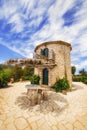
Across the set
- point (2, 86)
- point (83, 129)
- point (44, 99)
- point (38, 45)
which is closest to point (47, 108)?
point (44, 99)

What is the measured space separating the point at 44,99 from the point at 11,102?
3203 mm

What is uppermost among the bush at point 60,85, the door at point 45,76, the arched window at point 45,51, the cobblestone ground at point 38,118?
the arched window at point 45,51

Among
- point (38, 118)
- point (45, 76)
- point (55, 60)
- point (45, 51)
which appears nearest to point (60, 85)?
point (45, 76)

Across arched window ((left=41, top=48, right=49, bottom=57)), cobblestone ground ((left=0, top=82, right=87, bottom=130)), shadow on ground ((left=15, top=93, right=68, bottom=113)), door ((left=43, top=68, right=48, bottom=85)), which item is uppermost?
arched window ((left=41, top=48, right=49, bottom=57))

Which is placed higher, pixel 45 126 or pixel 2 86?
pixel 2 86

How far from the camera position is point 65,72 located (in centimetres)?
1781

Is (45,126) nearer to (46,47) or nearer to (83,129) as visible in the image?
(83,129)

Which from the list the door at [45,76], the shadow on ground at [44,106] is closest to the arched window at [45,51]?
the door at [45,76]

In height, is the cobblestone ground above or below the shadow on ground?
below

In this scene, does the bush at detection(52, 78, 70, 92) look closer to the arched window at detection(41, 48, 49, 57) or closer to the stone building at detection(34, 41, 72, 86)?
the stone building at detection(34, 41, 72, 86)

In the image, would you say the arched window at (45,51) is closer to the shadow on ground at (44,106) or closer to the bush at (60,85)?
the bush at (60,85)

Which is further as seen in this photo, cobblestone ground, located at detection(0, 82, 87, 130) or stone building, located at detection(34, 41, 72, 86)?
stone building, located at detection(34, 41, 72, 86)

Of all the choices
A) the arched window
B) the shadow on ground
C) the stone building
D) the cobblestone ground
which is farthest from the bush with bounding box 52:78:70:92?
the cobblestone ground

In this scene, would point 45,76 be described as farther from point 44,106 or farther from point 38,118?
point 38,118
